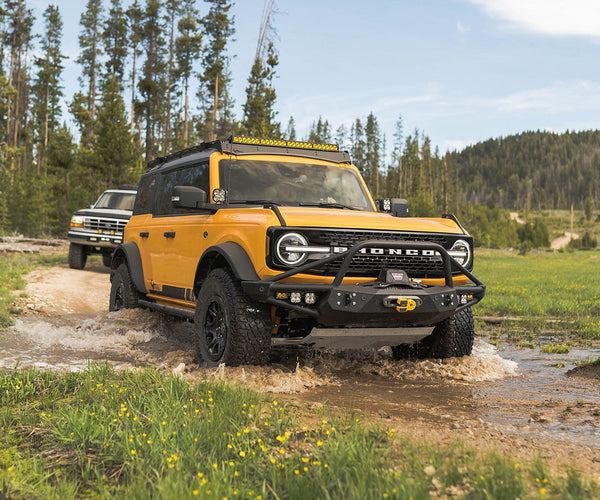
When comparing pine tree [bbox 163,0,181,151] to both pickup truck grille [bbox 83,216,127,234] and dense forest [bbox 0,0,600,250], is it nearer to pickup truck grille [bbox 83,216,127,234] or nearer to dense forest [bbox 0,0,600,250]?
dense forest [bbox 0,0,600,250]

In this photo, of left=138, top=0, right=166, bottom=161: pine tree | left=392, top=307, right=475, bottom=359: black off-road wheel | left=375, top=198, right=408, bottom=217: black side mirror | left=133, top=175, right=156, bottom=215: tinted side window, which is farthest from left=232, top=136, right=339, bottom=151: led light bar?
left=138, top=0, right=166, bottom=161: pine tree

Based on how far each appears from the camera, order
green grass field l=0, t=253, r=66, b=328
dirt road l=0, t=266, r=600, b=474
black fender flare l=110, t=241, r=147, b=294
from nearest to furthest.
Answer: dirt road l=0, t=266, r=600, b=474, black fender flare l=110, t=241, r=147, b=294, green grass field l=0, t=253, r=66, b=328

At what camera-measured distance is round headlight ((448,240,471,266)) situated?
20.6 feet

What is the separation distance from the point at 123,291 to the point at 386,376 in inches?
169

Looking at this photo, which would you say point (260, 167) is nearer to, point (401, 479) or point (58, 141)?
Result: point (401, 479)

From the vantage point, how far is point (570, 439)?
13.7 feet

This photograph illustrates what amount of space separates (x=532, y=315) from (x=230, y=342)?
303 inches

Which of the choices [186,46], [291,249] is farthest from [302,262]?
[186,46]

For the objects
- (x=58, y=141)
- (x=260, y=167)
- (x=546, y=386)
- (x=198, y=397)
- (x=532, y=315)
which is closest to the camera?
(x=198, y=397)

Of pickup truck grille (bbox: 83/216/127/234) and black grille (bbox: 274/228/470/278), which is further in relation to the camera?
pickup truck grille (bbox: 83/216/127/234)

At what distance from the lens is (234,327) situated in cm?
566

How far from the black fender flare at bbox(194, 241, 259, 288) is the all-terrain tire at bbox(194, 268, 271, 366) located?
0.67 ft

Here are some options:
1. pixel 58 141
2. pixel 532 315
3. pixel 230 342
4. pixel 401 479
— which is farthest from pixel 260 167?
pixel 58 141

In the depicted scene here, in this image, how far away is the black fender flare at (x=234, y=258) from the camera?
5609 mm
